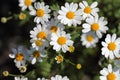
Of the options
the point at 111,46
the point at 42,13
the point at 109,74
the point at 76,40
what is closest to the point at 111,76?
the point at 109,74

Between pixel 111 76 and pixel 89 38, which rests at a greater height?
pixel 89 38

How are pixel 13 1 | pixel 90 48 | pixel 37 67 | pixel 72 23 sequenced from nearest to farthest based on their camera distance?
pixel 72 23 < pixel 37 67 < pixel 90 48 < pixel 13 1

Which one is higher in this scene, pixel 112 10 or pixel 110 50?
pixel 112 10

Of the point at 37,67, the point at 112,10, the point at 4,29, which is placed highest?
the point at 4,29

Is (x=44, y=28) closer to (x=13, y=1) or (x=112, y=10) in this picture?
(x=112, y=10)

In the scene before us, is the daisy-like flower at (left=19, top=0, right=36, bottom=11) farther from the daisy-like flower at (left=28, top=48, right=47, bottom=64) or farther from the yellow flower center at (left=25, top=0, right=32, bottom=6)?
the daisy-like flower at (left=28, top=48, right=47, bottom=64)

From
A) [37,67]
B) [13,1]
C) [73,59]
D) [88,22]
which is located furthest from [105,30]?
[13,1]

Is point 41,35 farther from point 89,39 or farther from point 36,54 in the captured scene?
point 89,39

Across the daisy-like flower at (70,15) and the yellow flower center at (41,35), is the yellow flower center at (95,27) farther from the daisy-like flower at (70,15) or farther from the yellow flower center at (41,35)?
the yellow flower center at (41,35)
